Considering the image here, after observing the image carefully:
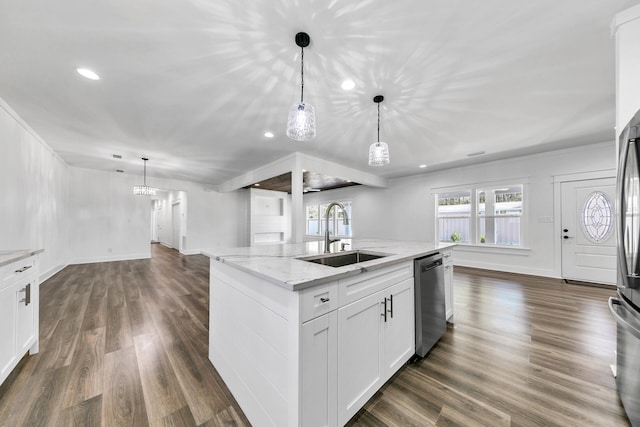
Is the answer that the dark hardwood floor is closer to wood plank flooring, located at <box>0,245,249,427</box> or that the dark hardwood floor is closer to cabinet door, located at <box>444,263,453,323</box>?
wood plank flooring, located at <box>0,245,249,427</box>

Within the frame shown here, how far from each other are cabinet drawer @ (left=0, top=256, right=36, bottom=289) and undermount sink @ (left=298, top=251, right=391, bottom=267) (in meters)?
2.02

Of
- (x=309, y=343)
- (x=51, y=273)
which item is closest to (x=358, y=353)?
(x=309, y=343)

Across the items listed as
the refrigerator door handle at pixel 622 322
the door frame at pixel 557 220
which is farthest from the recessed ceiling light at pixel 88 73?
the door frame at pixel 557 220

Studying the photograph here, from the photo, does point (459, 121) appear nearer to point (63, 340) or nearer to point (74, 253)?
point (63, 340)

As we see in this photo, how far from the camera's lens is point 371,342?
1.42m

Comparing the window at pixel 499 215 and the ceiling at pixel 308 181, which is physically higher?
the ceiling at pixel 308 181

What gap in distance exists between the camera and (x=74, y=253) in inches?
230

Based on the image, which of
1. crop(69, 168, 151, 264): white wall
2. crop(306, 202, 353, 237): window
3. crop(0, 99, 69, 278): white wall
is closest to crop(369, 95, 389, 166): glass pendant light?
crop(0, 99, 69, 278): white wall

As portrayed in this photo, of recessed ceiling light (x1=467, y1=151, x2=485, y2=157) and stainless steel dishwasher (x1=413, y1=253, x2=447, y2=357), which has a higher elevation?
recessed ceiling light (x1=467, y1=151, x2=485, y2=157)

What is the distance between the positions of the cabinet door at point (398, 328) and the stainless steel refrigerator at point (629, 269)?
1.10 m

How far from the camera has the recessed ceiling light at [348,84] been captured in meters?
2.22

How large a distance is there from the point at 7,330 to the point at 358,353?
239 centimetres

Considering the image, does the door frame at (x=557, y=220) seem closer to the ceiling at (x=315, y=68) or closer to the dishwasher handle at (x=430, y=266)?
the ceiling at (x=315, y=68)

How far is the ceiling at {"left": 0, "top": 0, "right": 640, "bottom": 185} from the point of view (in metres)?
1.50
